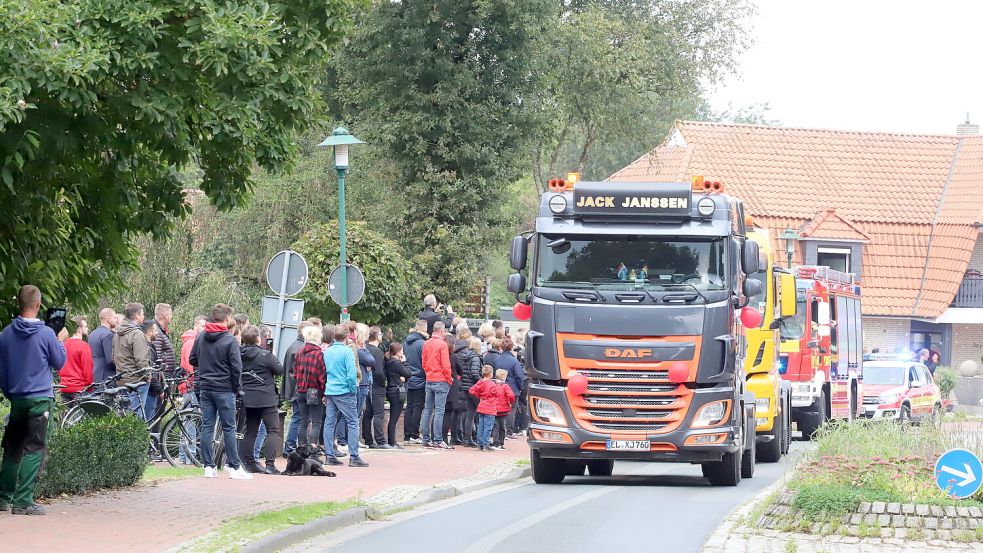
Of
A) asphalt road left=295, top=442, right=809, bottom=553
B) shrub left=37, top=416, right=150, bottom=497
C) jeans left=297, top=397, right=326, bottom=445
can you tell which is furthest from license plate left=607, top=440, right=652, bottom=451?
shrub left=37, top=416, right=150, bottom=497

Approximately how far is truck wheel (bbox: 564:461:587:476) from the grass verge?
5430 mm

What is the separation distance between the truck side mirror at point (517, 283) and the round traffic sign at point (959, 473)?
5.54 meters

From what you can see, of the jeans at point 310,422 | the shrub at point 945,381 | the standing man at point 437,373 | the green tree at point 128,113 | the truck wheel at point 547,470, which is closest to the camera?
the green tree at point 128,113

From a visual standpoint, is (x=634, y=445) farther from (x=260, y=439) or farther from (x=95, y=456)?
(x=95, y=456)

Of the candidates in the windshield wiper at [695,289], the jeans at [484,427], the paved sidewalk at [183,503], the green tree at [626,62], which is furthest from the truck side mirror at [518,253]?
the green tree at [626,62]

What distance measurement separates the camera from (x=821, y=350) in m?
26.6

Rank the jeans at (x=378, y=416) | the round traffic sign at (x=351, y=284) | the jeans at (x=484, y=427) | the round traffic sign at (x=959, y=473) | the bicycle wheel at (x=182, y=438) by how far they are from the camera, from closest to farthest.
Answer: the round traffic sign at (x=959, y=473)
the bicycle wheel at (x=182, y=438)
the round traffic sign at (x=351, y=284)
the jeans at (x=378, y=416)
the jeans at (x=484, y=427)

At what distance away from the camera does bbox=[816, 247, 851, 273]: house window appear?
49812mm

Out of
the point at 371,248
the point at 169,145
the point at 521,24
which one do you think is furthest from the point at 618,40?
the point at 169,145

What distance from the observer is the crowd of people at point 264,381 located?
39.1 ft

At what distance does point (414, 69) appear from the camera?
2983 cm

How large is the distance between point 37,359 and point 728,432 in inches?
302

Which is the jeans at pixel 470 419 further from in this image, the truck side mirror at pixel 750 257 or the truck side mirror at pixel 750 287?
the truck side mirror at pixel 750 257

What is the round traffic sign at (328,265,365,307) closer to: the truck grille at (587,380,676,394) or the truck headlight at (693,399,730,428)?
the truck grille at (587,380,676,394)
